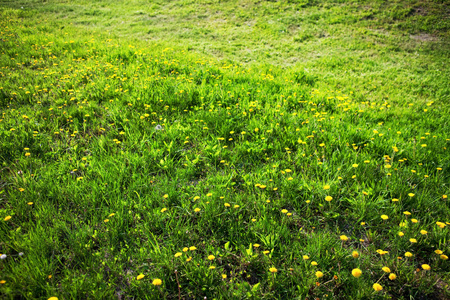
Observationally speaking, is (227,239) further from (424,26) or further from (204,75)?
(424,26)

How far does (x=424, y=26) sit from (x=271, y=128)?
29.8 feet

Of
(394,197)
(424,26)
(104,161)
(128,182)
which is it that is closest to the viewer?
(394,197)

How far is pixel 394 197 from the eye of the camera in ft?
8.45

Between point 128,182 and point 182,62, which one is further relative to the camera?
point 182,62

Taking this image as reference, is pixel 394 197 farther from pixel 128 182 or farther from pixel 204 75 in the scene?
pixel 204 75

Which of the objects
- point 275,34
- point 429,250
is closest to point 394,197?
point 429,250

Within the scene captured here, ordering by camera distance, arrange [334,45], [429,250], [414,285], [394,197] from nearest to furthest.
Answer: [414,285] → [429,250] → [394,197] → [334,45]

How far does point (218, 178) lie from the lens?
2.78m

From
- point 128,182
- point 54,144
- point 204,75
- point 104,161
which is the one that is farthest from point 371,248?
point 204,75

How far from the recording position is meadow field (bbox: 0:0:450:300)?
1.90 m

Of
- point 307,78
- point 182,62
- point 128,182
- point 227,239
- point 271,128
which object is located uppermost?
point 182,62

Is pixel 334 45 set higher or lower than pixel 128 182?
higher

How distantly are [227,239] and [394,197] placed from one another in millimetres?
1793

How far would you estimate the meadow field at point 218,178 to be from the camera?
1.90 meters
